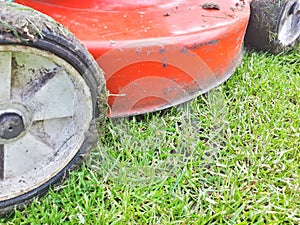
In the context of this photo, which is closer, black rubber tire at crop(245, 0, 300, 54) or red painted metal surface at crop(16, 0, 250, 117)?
red painted metal surface at crop(16, 0, 250, 117)

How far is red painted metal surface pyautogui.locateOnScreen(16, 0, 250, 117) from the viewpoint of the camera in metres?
1.36

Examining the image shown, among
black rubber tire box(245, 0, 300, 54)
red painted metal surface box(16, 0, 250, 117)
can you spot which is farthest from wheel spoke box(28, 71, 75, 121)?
black rubber tire box(245, 0, 300, 54)

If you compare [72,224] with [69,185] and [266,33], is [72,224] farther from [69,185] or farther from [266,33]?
[266,33]

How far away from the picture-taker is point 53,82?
119cm

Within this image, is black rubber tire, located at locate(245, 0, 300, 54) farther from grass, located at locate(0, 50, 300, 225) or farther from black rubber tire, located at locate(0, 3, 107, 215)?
black rubber tire, located at locate(0, 3, 107, 215)

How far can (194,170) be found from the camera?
1.36 metres

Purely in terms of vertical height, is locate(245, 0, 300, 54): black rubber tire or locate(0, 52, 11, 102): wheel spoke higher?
locate(0, 52, 11, 102): wheel spoke

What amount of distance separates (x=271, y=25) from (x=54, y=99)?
1068mm

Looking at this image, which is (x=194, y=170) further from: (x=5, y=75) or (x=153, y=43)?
(x=5, y=75)

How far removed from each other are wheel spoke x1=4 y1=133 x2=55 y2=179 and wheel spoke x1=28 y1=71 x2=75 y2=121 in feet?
0.22

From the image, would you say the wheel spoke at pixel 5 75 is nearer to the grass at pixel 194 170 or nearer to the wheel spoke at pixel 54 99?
the wheel spoke at pixel 54 99

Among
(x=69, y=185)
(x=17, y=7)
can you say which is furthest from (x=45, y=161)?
(x=17, y=7)

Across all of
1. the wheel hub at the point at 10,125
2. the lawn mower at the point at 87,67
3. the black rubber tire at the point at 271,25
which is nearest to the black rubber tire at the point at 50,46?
the lawn mower at the point at 87,67

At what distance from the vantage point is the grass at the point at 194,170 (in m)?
1.21
